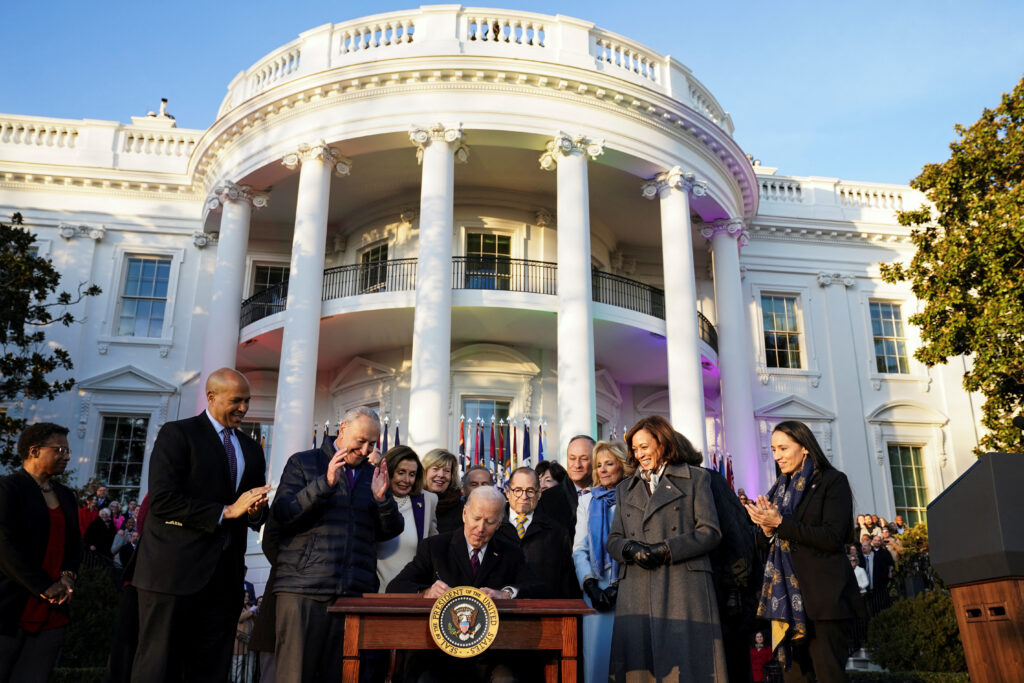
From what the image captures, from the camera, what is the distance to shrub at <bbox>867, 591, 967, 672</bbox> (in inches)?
337

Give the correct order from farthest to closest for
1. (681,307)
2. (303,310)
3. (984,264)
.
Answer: (681,307) → (303,310) → (984,264)

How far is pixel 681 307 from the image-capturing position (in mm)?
16078

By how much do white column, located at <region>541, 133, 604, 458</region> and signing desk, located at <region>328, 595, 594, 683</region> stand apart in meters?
9.88

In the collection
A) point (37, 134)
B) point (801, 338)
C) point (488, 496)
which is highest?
point (37, 134)

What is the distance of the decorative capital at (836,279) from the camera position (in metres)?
21.1

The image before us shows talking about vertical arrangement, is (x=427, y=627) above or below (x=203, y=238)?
below

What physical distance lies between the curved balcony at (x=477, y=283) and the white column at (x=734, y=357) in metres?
0.68

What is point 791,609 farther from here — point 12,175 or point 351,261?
point 12,175

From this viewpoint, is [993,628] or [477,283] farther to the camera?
[477,283]

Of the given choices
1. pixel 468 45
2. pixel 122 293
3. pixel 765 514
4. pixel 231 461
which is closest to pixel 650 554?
pixel 765 514

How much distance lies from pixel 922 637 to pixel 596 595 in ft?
17.0

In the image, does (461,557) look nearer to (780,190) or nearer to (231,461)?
(231,461)

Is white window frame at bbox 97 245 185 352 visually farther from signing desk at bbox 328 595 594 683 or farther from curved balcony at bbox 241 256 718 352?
signing desk at bbox 328 595 594 683

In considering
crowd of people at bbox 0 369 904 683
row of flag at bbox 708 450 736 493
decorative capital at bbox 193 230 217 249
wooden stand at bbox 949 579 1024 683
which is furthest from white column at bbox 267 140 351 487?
wooden stand at bbox 949 579 1024 683
